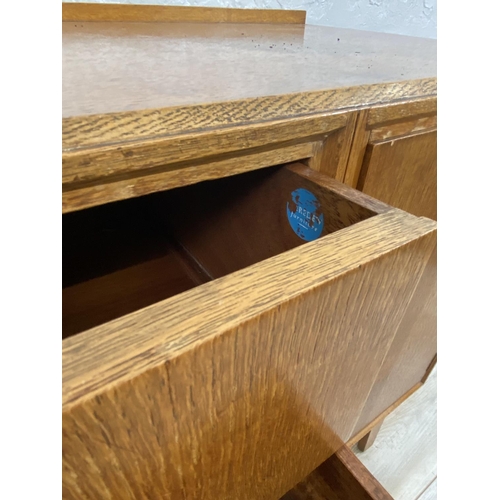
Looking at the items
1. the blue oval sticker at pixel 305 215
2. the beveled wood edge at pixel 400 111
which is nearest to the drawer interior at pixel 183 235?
the blue oval sticker at pixel 305 215

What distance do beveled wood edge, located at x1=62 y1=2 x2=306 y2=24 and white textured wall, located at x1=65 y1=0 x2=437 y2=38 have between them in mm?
150

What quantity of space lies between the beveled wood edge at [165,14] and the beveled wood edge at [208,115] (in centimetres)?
50

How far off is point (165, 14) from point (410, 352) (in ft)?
2.31

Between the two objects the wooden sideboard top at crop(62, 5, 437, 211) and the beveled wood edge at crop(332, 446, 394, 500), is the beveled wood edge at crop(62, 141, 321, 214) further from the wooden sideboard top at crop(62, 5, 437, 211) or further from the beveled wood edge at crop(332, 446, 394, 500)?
the beveled wood edge at crop(332, 446, 394, 500)

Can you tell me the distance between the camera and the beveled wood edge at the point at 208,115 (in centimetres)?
25

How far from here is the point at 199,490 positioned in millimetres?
274

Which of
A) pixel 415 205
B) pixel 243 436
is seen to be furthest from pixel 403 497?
pixel 243 436

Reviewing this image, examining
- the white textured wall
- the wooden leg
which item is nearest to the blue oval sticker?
the wooden leg

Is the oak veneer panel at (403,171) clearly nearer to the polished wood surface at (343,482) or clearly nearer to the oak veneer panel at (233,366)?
the oak veneer panel at (233,366)

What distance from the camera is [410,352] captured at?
0.51 meters

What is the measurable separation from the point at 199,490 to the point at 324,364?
119 millimetres

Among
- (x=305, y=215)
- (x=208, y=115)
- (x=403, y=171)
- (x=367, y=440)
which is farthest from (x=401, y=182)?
(x=367, y=440)

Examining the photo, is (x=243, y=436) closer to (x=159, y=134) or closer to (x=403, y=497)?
(x=159, y=134)

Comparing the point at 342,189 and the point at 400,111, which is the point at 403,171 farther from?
the point at 342,189
